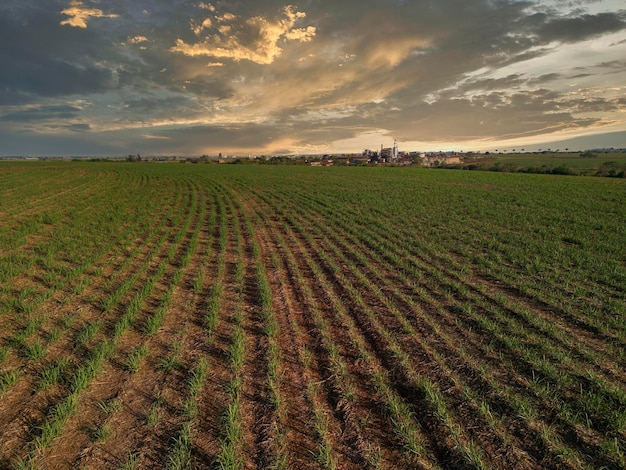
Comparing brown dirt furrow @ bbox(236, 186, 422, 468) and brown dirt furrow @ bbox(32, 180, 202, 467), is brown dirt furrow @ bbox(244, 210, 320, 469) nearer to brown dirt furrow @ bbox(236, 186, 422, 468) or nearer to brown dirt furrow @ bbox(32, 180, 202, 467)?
brown dirt furrow @ bbox(236, 186, 422, 468)

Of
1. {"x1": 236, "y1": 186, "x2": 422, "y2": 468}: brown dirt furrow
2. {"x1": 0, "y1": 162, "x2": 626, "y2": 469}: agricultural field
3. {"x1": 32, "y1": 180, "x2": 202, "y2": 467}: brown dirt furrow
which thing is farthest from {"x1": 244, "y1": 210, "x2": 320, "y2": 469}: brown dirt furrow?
{"x1": 32, "y1": 180, "x2": 202, "y2": 467}: brown dirt furrow

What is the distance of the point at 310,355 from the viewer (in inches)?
229

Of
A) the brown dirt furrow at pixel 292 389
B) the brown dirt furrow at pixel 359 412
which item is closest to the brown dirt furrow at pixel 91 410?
the brown dirt furrow at pixel 292 389

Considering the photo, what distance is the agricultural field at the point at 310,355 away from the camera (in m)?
3.86

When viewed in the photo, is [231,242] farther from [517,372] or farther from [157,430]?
[517,372]

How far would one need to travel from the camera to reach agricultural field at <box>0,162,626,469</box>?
3.86 meters

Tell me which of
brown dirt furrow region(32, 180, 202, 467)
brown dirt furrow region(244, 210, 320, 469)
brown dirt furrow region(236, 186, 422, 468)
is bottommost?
brown dirt furrow region(236, 186, 422, 468)

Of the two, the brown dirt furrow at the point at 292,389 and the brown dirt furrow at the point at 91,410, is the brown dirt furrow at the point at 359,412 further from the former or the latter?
the brown dirt furrow at the point at 91,410

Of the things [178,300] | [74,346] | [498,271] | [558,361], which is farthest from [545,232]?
[74,346]

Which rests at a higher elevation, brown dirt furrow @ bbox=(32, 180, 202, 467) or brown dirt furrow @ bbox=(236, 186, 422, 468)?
brown dirt furrow @ bbox=(32, 180, 202, 467)

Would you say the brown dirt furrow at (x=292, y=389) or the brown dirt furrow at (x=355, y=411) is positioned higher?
the brown dirt furrow at (x=292, y=389)

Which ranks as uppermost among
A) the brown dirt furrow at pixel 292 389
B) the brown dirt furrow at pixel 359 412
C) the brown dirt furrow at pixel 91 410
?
the brown dirt furrow at pixel 91 410

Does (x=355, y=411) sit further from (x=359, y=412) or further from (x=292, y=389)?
(x=292, y=389)

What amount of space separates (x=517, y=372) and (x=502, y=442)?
1821mm
